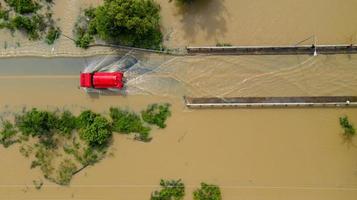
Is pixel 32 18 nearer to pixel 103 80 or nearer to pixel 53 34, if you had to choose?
pixel 53 34

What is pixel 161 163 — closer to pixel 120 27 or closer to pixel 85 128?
pixel 85 128

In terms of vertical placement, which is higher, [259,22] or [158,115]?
[259,22]

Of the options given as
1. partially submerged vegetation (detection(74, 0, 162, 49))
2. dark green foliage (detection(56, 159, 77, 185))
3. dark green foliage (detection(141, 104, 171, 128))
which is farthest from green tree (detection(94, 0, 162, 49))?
dark green foliage (detection(56, 159, 77, 185))

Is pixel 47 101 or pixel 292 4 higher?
pixel 292 4

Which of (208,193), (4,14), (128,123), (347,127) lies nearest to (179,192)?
(208,193)

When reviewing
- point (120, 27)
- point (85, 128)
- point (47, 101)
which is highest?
point (120, 27)

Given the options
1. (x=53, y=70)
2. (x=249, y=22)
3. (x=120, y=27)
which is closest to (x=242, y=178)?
(x=249, y=22)
